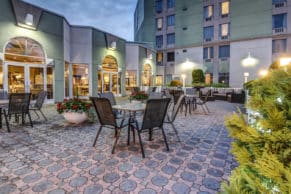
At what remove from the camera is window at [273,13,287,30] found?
1498 cm

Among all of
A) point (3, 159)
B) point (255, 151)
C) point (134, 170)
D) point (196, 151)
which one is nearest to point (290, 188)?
point (255, 151)

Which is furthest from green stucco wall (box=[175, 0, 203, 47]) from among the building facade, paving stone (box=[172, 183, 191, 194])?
paving stone (box=[172, 183, 191, 194])

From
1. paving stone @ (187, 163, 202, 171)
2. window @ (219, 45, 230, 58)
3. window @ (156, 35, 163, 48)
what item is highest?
window @ (156, 35, 163, 48)

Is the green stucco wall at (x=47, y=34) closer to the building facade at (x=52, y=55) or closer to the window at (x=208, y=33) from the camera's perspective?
the building facade at (x=52, y=55)

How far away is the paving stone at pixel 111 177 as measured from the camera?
2.21 metres

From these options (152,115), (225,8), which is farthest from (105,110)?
(225,8)

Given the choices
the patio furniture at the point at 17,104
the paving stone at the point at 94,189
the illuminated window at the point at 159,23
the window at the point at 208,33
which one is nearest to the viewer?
the paving stone at the point at 94,189

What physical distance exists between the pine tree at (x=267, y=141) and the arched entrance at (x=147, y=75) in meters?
15.8

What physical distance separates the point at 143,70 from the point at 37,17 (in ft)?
31.0

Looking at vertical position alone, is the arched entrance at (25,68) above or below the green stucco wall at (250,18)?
below

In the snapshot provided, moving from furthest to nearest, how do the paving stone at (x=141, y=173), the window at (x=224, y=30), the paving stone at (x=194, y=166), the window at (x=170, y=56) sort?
1. the window at (x=170, y=56)
2. the window at (x=224, y=30)
3. the paving stone at (x=194, y=166)
4. the paving stone at (x=141, y=173)

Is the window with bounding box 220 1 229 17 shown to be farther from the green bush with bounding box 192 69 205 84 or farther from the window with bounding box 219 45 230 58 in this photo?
the green bush with bounding box 192 69 205 84

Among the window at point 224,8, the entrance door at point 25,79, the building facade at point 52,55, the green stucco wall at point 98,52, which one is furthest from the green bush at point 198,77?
the entrance door at point 25,79

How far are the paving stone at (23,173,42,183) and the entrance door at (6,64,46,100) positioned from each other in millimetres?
7591
